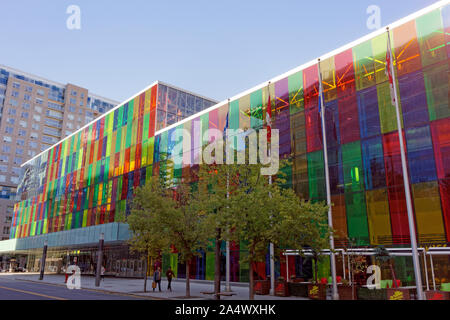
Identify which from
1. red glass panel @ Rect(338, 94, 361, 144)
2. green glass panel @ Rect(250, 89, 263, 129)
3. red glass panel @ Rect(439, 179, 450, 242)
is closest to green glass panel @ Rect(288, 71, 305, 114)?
green glass panel @ Rect(250, 89, 263, 129)

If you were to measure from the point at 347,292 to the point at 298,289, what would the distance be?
3.53 m

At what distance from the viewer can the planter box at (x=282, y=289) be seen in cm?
2281

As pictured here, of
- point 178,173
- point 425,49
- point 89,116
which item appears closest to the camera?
point 425,49

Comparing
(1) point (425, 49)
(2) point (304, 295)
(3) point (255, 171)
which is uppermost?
(1) point (425, 49)

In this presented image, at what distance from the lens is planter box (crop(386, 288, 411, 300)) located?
1761 cm

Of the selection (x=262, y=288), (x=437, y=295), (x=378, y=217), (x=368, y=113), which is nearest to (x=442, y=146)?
(x=368, y=113)

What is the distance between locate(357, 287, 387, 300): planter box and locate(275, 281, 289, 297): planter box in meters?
4.77

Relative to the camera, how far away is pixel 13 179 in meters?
110

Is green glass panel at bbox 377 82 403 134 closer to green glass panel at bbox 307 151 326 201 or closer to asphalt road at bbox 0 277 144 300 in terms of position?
green glass panel at bbox 307 151 326 201

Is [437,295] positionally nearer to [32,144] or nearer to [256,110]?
[256,110]

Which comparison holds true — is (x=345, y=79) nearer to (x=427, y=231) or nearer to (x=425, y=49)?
(x=425, y=49)

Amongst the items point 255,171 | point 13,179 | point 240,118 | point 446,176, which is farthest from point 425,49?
point 13,179

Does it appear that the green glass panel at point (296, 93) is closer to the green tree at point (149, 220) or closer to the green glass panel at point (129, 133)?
the green tree at point (149, 220)

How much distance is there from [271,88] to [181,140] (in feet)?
45.4
